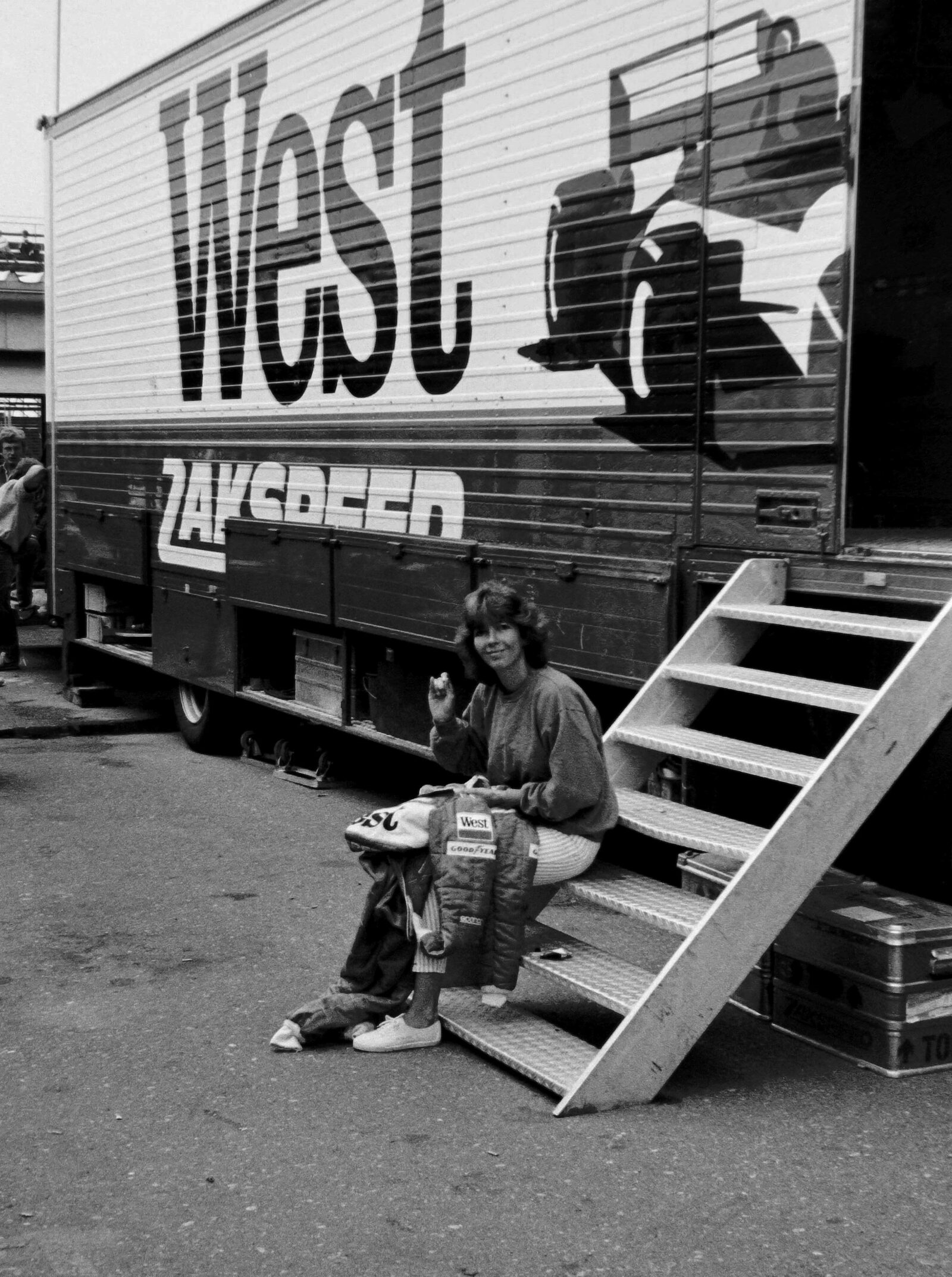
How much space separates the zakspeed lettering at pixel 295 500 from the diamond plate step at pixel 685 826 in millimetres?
2193

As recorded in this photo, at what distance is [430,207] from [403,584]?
5.41 feet

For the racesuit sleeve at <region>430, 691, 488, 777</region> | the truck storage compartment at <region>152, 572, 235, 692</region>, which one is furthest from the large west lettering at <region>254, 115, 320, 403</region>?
the racesuit sleeve at <region>430, 691, 488, 777</region>

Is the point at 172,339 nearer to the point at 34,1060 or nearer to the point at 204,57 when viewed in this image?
the point at 204,57

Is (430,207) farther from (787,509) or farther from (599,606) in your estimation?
(787,509)

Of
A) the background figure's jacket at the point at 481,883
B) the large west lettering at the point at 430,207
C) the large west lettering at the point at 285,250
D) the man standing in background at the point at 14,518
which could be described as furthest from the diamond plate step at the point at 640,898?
the man standing in background at the point at 14,518

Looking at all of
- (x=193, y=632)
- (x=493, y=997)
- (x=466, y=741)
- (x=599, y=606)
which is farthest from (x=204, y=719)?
(x=493, y=997)

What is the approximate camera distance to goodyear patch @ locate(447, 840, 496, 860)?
4566 mm

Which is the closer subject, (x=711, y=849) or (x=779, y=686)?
(x=711, y=849)

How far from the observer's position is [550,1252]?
3.46 meters

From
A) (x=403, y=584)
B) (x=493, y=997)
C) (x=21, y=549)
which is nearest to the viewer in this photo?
(x=493, y=997)

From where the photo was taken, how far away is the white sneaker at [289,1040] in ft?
15.5

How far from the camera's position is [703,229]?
18.2 feet

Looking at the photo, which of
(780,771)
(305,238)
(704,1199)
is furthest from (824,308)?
(305,238)

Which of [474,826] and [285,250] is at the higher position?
[285,250]
